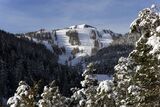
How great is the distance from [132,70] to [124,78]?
0.92m

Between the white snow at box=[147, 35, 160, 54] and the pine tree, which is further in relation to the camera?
the pine tree

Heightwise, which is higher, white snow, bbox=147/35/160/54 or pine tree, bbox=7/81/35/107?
white snow, bbox=147/35/160/54

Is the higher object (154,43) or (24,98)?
(154,43)

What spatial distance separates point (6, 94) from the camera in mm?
196500

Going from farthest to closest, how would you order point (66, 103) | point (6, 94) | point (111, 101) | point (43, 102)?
point (6, 94), point (66, 103), point (43, 102), point (111, 101)

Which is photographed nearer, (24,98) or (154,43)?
(154,43)

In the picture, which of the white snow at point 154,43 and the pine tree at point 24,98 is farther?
the pine tree at point 24,98

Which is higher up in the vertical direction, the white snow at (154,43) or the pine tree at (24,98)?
the white snow at (154,43)

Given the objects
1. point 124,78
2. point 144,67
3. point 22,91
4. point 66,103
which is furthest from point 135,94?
point 66,103

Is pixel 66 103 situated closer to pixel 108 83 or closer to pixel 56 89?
pixel 56 89

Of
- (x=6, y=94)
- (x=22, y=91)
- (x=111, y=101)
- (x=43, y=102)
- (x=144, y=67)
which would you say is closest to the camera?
(x=144, y=67)

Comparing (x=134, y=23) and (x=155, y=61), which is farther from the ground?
(x=134, y=23)

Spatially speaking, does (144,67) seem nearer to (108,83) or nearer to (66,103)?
(108,83)

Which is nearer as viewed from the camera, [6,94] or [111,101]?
[111,101]
